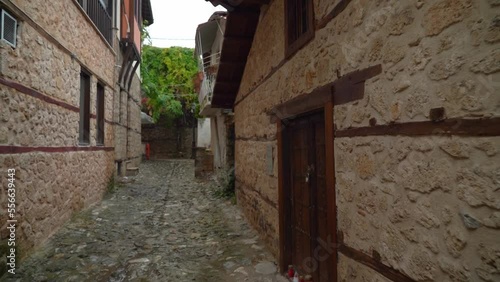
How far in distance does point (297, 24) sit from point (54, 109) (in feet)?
13.9

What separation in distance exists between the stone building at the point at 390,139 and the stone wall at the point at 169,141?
21.9 m

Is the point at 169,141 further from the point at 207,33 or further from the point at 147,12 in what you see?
the point at 207,33

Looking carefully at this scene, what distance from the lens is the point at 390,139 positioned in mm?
1846

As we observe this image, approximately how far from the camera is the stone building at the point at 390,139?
1.31 metres

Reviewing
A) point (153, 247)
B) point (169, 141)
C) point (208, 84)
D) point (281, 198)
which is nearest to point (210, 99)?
point (208, 84)

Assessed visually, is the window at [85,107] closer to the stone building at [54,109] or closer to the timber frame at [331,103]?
the stone building at [54,109]

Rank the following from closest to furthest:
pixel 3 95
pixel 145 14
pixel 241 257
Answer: pixel 3 95
pixel 241 257
pixel 145 14

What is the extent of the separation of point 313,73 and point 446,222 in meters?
1.85

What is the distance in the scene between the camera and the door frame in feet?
8.43

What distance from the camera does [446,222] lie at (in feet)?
4.76

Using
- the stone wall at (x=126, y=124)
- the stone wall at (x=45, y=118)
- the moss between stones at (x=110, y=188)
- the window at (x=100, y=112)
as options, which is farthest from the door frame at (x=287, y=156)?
the stone wall at (x=126, y=124)

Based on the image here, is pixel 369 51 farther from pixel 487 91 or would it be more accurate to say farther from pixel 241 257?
pixel 241 257

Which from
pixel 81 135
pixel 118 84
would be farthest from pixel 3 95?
pixel 118 84

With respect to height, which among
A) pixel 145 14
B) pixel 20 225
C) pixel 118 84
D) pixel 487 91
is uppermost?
pixel 145 14
